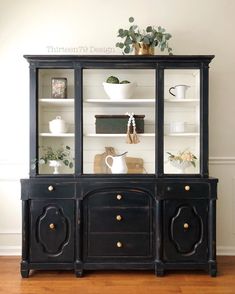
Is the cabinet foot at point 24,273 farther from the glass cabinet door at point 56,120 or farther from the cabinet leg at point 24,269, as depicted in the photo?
the glass cabinet door at point 56,120

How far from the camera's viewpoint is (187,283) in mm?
2545

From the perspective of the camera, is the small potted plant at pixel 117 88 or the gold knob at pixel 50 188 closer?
the gold knob at pixel 50 188

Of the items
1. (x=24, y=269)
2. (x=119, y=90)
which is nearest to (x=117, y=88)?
(x=119, y=90)

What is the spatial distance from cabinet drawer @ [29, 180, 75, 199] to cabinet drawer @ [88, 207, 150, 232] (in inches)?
9.7

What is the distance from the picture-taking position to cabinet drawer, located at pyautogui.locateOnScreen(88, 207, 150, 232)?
8.73ft

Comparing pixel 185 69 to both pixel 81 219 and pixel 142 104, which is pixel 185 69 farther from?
pixel 81 219

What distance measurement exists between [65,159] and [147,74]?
3.31 ft

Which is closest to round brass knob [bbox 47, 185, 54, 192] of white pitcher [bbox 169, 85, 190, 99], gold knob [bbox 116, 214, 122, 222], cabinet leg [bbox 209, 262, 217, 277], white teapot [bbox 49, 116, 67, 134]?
white teapot [bbox 49, 116, 67, 134]

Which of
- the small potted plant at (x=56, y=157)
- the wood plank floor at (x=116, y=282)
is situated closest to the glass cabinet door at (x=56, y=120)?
the small potted plant at (x=56, y=157)

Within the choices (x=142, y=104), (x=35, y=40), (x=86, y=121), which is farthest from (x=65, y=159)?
(x=35, y=40)

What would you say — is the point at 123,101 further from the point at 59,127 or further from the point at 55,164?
the point at 55,164

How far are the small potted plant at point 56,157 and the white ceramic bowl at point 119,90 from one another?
597mm

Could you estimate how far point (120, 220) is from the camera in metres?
2.66

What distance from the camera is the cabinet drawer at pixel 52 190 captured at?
8.65 ft
